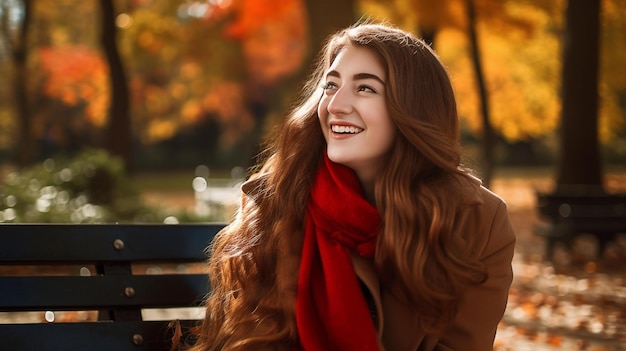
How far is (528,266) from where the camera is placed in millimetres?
12359

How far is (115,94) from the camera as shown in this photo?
61.4 feet

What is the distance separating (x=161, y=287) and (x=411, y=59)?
1.21 metres

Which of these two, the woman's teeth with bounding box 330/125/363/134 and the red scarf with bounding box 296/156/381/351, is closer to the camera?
the red scarf with bounding box 296/156/381/351

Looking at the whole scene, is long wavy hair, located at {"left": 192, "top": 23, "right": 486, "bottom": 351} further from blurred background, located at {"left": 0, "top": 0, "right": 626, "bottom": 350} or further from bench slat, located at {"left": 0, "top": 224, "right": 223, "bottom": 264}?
blurred background, located at {"left": 0, "top": 0, "right": 626, "bottom": 350}

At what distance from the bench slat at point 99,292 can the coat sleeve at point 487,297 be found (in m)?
0.98

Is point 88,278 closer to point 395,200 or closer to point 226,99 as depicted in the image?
point 395,200

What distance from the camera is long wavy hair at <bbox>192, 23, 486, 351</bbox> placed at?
309 cm

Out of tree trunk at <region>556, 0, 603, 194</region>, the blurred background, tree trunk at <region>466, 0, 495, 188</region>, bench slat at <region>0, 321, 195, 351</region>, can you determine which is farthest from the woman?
tree trunk at <region>466, 0, 495, 188</region>

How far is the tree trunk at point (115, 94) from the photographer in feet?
60.2

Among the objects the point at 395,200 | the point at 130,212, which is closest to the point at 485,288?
the point at 395,200

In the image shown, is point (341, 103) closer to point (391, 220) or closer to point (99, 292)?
point (391, 220)

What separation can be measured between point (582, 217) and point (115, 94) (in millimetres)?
9636

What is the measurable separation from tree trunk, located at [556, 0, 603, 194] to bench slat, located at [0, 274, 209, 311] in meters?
11.8

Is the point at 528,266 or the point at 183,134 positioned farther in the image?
the point at 183,134
